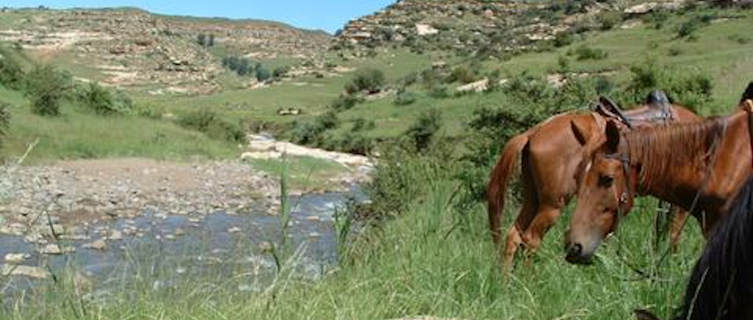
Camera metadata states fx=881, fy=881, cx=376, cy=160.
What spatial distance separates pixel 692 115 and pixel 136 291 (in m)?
3.95

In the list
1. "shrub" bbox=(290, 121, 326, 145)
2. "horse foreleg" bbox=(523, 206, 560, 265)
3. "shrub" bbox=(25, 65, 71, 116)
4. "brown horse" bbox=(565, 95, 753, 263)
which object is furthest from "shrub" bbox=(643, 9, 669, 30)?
"brown horse" bbox=(565, 95, 753, 263)

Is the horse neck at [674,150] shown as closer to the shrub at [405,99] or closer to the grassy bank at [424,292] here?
the grassy bank at [424,292]

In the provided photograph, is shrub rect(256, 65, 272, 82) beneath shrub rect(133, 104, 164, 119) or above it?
beneath

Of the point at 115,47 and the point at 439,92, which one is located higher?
the point at 439,92

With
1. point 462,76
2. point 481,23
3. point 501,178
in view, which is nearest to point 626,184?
point 501,178

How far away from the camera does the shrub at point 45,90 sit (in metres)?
33.8

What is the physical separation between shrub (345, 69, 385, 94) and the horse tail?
2324 inches

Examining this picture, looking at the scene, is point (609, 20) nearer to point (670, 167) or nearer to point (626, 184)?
point (670, 167)

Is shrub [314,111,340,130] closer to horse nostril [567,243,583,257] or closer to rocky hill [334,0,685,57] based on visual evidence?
rocky hill [334,0,685,57]

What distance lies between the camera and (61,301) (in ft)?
13.4

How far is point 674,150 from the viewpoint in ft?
16.8

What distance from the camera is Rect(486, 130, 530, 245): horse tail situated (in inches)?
284

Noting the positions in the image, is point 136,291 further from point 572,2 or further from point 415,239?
point 572,2

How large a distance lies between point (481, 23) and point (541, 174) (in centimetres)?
10766
